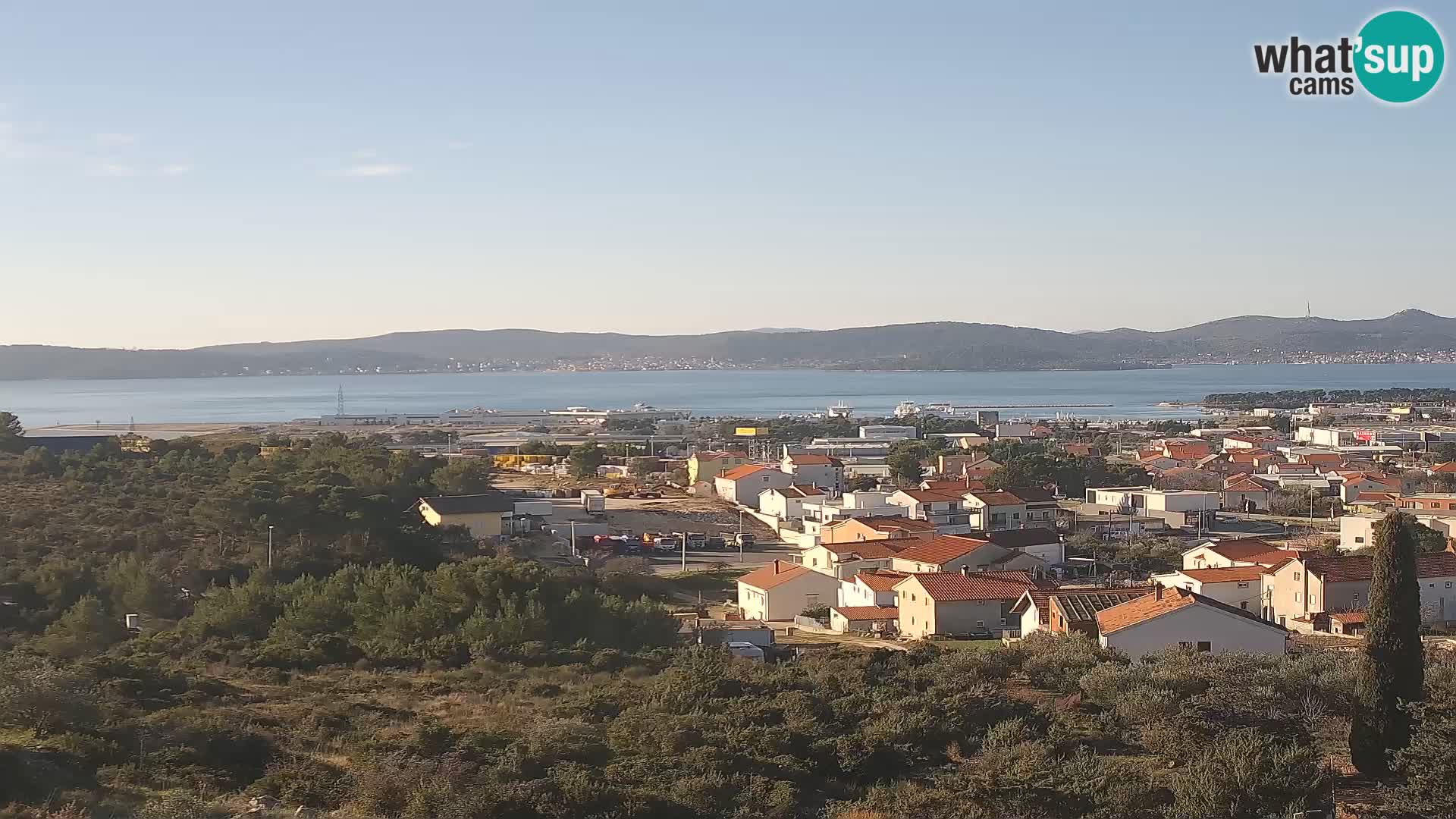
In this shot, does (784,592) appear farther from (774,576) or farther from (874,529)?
(874,529)

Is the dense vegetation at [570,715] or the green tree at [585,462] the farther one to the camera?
the green tree at [585,462]

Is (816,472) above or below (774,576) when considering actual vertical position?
above

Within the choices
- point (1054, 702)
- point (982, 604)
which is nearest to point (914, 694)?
point (1054, 702)

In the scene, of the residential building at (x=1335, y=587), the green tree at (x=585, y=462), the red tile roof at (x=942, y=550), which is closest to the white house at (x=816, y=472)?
the green tree at (x=585, y=462)

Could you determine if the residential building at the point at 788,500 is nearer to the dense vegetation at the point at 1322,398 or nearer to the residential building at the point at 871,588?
the residential building at the point at 871,588

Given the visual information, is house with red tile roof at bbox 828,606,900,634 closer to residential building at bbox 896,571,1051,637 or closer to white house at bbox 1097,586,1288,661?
residential building at bbox 896,571,1051,637

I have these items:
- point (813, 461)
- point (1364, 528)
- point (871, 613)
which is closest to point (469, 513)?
point (871, 613)
